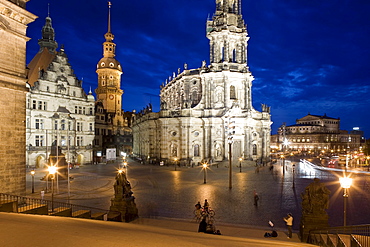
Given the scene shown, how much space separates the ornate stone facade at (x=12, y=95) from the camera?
17.1m

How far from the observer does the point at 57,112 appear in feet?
158

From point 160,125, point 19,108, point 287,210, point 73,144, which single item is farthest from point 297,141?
point 19,108

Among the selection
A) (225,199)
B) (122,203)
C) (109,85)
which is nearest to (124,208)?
(122,203)

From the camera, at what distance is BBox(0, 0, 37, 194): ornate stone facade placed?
1713 centimetres

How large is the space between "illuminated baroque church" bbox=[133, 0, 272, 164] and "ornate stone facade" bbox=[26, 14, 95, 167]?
13.3 meters

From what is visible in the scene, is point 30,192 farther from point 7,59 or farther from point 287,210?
point 287,210

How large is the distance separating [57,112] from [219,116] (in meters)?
29.9

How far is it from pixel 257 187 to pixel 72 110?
38.3 metres

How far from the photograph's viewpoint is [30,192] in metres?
24.8

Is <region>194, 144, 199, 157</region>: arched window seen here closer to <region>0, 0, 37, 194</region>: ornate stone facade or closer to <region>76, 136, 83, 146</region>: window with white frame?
<region>76, 136, 83, 146</region>: window with white frame

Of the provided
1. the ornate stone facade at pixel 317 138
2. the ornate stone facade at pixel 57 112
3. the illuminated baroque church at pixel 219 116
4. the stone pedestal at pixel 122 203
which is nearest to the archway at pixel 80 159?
the ornate stone facade at pixel 57 112

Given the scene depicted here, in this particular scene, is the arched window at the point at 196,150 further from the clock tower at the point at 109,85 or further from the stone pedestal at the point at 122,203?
the clock tower at the point at 109,85

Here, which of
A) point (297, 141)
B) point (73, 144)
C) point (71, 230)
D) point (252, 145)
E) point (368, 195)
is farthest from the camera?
point (297, 141)

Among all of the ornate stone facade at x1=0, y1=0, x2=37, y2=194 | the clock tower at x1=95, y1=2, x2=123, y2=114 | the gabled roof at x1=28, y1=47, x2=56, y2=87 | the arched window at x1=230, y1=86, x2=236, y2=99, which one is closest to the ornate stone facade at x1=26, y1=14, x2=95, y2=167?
the gabled roof at x1=28, y1=47, x2=56, y2=87
